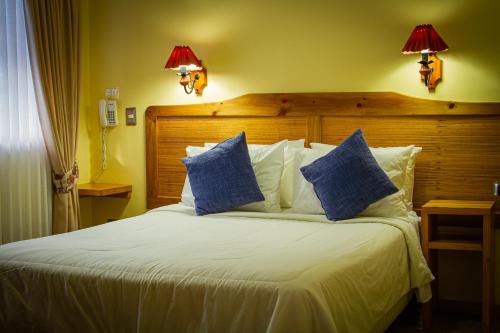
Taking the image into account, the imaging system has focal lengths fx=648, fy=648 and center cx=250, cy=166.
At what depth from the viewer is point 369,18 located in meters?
4.06

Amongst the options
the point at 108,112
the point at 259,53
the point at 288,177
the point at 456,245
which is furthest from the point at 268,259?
the point at 108,112

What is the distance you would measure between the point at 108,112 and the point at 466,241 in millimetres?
2726

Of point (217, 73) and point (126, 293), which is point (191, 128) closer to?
point (217, 73)

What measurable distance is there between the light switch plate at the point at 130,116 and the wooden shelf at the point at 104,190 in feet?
1.54

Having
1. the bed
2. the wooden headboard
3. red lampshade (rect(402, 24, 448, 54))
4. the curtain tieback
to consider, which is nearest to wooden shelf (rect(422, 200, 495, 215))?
the bed

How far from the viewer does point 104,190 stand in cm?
454

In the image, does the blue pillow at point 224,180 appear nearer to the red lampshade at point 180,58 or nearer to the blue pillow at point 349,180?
the blue pillow at point 349,180

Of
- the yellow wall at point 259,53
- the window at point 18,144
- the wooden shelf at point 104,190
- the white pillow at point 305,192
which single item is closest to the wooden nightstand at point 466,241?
the yellow wall at point 259,53

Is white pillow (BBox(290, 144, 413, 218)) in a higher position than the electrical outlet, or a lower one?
lower

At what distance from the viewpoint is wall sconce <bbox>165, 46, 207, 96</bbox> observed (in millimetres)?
4348

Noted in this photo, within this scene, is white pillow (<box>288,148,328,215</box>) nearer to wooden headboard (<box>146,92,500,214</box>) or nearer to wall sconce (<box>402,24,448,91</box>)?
wooden headboard (<box>146,92,500,214</box>)

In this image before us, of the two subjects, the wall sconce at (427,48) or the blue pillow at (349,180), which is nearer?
the blue pillow at (349,180)

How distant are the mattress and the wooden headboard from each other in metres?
0.81

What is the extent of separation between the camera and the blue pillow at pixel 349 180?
355cm
